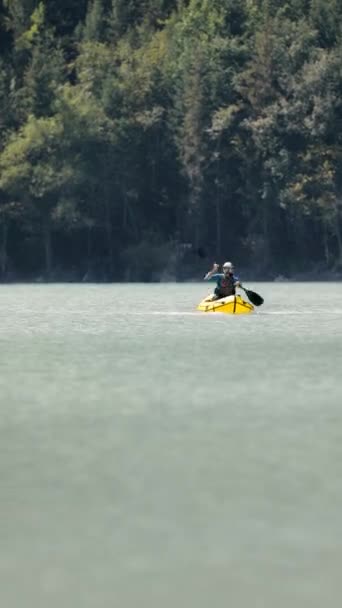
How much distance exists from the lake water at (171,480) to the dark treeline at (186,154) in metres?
88.2

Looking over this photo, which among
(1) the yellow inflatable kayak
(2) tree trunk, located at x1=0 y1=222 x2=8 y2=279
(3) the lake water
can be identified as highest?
(2) tree trunk, located at x1=0 y1=222 x2=8 y2=279

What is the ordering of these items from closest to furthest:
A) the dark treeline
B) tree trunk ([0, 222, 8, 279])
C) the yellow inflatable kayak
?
the yellow inflatable kayak → the dark treeline → tree trunk ([0, 222, 8, 279])

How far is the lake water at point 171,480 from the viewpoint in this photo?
13.6m

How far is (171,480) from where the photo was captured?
60.2ft

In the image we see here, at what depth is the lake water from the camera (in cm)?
1365

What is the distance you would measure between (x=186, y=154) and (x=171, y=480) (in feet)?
368

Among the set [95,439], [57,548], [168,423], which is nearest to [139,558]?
[57,548]

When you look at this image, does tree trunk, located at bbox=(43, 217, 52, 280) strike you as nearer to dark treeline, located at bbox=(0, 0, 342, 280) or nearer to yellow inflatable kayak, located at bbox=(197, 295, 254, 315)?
dark treeline, located at bbox=(0, 0, 342, 280)

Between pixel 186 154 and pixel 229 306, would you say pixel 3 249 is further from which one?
pixel 229 306

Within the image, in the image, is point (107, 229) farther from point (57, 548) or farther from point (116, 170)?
point (57, 548)

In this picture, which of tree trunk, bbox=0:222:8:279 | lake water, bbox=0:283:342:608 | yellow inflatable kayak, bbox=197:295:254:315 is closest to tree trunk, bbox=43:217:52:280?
tree trunk, bbox=0:222:8:279

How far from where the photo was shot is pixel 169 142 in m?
133

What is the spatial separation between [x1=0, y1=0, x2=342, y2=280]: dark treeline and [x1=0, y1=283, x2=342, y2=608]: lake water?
88.2m

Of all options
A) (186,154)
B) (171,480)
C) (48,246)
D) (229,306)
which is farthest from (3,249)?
(171,480)
